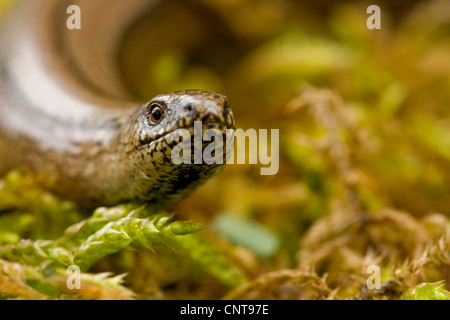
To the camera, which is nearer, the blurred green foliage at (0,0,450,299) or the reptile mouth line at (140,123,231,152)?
the reptile mouth line at (140,123,231,152)

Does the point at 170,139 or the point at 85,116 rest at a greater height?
the point at 85,116

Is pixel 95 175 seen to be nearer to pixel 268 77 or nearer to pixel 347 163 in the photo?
Answer: pixel 347 163

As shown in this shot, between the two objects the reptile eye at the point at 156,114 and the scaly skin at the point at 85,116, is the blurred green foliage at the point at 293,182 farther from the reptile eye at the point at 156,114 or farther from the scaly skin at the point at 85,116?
the reptile eye at the point at 156,114

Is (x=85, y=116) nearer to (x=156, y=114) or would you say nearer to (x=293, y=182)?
(x=156, y=114)

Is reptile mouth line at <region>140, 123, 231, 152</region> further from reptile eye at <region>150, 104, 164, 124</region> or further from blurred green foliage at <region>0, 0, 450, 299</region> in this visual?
blurred green foliage at <region>0, 0, 450, 299</region>

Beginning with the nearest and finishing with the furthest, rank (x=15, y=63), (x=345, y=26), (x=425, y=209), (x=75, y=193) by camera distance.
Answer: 1. (x=75, y=193)
2. (x=425, y=209)
3. (x=15, y=63)
4. (x=345, y=26)

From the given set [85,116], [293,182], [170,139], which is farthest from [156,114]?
[293,182]

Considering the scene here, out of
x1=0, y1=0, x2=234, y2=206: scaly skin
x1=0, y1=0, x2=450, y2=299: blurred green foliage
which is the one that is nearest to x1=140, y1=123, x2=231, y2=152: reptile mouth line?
x1=0, y1=0, x2=234, y2=206: scaly skin

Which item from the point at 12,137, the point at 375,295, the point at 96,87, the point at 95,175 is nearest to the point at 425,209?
the point at 375,295
